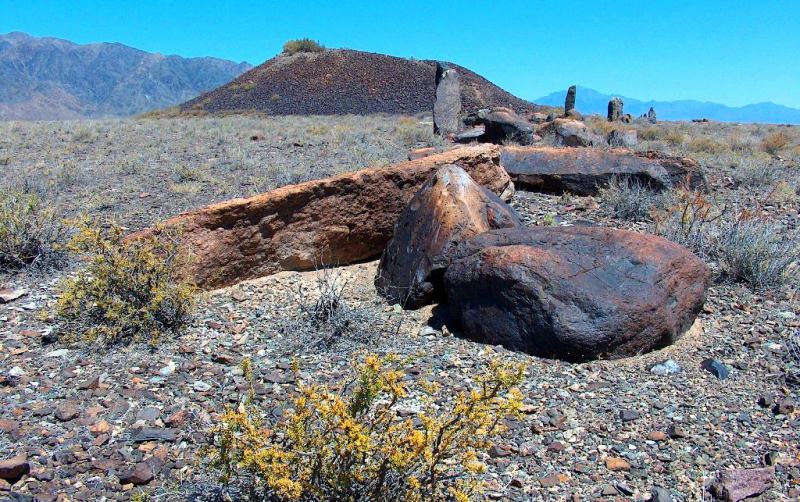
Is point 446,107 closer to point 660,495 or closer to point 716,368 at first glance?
point 716,368

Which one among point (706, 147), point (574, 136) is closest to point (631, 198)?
point (574, 136)

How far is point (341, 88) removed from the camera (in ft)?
117

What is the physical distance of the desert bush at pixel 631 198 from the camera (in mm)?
7016

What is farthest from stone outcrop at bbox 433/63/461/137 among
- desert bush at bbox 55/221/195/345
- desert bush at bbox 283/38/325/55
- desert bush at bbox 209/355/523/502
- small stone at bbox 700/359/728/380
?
desert bush at bbox 283/38/325/55

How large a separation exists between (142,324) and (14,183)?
5.49 m

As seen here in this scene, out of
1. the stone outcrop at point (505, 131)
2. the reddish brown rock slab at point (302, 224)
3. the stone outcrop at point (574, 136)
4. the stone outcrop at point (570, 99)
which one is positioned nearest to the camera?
the reddish brown rock slab at point (302, 224)

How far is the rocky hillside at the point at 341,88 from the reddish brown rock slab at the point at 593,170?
2328cm

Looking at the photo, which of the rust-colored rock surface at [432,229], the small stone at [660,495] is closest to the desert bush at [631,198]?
the rust-colored rock surface at [432,229]

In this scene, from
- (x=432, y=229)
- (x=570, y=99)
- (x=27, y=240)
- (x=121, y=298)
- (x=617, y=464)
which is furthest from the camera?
(x=570, y=99)

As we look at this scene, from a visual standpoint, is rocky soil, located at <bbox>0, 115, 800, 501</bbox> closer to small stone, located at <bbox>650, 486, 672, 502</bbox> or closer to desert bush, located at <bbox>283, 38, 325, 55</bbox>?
small stone, located at <bbox>650, 486, 672, 502</bbox>

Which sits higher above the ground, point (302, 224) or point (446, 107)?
point (446, 107)

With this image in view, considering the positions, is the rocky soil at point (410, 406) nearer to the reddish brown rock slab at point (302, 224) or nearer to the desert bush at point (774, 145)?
the reddish brown rock slab at point (302, 224)

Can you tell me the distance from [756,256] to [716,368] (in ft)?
5.37

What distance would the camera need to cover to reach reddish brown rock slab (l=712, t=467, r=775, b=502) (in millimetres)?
2906
